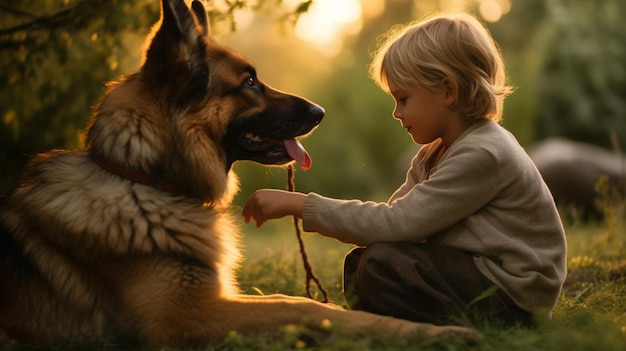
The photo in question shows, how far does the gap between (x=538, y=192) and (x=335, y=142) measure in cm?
914

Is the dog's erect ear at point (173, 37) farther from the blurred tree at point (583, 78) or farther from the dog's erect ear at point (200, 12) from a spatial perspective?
the blurred tree at point (583, 78)

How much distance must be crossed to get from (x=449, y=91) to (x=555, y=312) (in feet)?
3.79

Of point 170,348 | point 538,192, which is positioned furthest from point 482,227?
point 170,348

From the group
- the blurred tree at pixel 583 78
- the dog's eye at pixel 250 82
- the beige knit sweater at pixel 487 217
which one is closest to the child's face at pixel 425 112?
the beige knit sweater at pixel 487 217

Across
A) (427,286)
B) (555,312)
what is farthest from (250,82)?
(555,312)

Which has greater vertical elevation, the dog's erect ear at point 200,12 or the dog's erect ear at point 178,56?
the dog's erect ear at point 200,12

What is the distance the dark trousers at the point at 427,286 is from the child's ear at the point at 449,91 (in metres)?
0.66

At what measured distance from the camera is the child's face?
11.1 ft

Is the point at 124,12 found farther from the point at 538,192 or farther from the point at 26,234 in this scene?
the point at 538,192

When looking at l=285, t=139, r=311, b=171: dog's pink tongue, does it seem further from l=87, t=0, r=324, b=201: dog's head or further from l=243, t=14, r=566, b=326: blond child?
l=243, t=14, r=566, b=326: blond child

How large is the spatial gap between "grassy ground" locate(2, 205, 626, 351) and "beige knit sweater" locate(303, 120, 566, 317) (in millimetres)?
254

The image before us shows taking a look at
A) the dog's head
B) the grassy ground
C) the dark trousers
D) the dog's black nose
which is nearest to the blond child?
the dark trousers

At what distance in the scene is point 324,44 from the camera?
14828 mm

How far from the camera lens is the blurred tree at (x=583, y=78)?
13.3 m
